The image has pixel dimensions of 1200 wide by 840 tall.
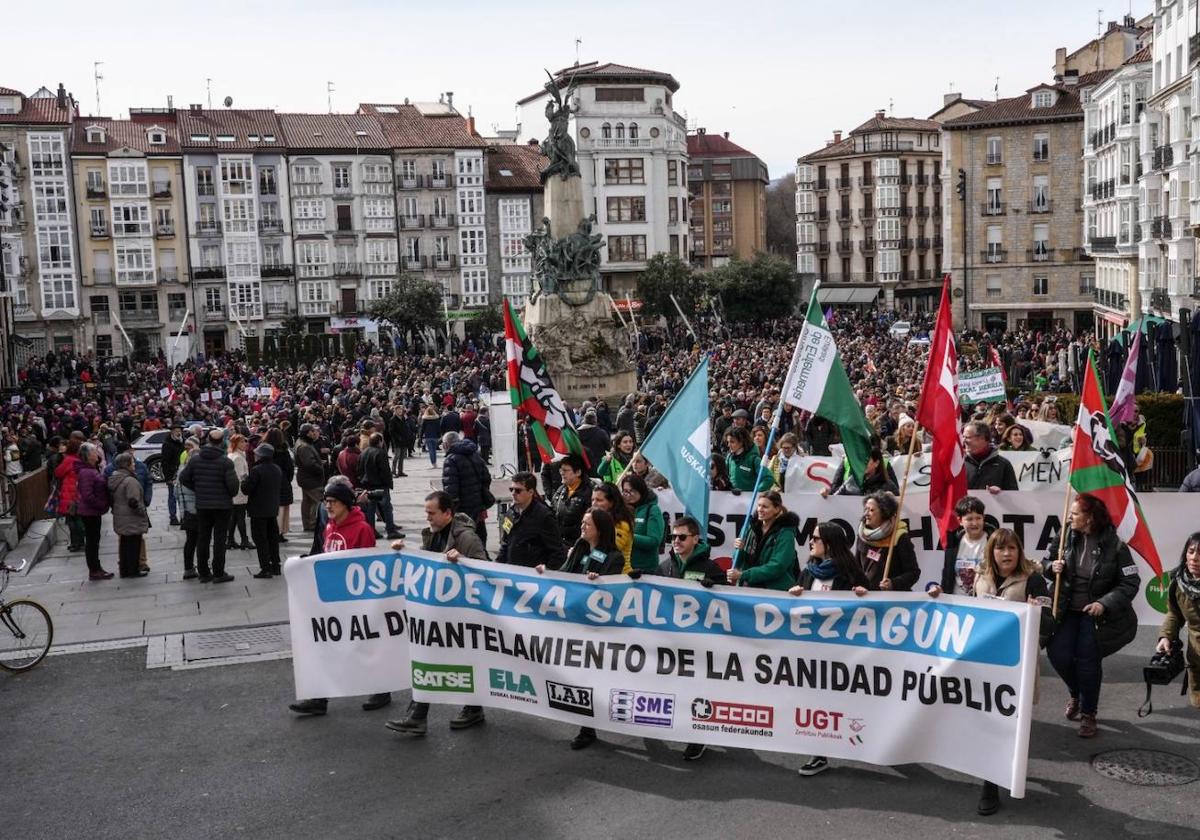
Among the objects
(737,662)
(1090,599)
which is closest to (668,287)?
(1090,599)

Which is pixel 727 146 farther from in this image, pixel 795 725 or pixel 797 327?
pixel 795 725

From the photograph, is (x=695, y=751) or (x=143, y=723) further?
(x=143, y=723)

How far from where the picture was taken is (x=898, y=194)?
3568 inches

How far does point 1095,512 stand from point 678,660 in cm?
278

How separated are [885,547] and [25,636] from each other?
23.1ft

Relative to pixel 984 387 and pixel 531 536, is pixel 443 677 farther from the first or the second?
pixel 984 387

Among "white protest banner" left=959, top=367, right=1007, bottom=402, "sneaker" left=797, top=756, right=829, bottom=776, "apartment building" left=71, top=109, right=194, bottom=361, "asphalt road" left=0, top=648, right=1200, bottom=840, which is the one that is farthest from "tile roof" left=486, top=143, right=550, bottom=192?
"sneaker" left=797, top=756, right=829, bottom=776

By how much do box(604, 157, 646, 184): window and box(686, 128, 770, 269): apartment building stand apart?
23479mm

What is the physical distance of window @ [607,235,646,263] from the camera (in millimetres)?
80688

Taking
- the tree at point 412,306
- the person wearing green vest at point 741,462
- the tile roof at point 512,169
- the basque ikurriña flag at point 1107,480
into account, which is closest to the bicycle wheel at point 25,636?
the person wearing green vest at point 741,462

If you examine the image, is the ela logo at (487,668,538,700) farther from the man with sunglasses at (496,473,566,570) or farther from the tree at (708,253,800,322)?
the tree at (708,253,800,322)

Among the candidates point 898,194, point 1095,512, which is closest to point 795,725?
point 1095,512

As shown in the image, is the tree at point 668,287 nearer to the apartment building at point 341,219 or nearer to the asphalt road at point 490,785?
the apartment building at point 341,219

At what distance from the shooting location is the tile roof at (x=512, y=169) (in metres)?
79.9
